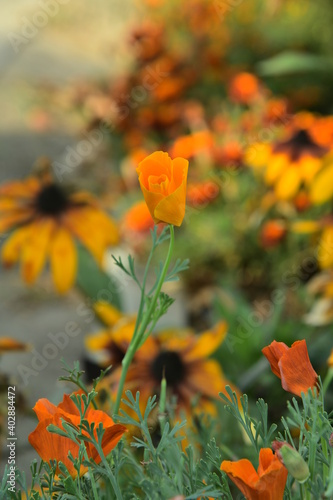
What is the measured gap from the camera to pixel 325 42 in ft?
7.71

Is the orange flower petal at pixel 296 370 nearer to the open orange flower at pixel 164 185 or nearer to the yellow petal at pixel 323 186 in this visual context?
the open orange flower at pixel 164 185

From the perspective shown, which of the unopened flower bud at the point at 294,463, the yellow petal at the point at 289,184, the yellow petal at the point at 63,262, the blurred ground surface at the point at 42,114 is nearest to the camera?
the unopened flower bud at the point at 294,463

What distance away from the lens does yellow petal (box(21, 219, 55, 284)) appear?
3.25 ft

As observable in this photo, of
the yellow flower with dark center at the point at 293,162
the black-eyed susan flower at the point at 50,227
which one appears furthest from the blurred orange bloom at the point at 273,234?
the black-eyed susan flower at the point at 50,227

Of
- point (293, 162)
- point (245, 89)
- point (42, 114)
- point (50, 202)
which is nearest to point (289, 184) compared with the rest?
point (293, 162)

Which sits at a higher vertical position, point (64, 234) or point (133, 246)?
point (133, 246)

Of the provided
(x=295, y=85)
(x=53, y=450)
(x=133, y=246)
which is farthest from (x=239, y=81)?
(x=53, y=450)

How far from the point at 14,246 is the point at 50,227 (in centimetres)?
6

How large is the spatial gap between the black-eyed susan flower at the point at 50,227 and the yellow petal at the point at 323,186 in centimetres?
30

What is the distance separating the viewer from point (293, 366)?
0.38 metres

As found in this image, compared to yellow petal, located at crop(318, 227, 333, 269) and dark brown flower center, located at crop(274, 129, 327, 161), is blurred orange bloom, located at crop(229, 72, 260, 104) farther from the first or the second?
yellow petal, located at crop(318, 227, 333, 269)

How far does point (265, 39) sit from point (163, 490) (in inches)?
92.6

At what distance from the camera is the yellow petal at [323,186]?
106cm

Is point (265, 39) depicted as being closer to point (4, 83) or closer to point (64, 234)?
point (4, 83)
